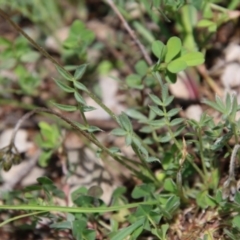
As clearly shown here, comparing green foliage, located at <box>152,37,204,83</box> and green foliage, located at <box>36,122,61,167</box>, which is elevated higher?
green foliage, located at <box>152,37,204,83</box>

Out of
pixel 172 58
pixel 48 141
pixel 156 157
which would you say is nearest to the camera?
pixel 172 58

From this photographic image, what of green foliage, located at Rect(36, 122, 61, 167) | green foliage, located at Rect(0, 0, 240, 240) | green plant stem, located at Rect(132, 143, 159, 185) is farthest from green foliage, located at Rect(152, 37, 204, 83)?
green foliage, located at Rect(36, 122, 61, 167)

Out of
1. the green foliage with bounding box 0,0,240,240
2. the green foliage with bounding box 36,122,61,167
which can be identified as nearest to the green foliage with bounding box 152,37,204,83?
the green foliage with bounding box 0,0,240,240

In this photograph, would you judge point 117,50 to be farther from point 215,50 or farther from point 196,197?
point 196,197

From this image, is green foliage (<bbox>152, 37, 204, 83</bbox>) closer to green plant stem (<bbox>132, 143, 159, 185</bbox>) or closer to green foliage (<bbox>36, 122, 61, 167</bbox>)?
green plant stem (<bbox>132, 143, 159, 185</bbox>)

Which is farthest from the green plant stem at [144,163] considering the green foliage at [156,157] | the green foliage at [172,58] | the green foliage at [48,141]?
the green foliage at [48,141]

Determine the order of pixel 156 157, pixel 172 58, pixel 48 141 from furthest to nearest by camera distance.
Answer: pixel 48 141 → pixel 156 157 → pixel 172 58

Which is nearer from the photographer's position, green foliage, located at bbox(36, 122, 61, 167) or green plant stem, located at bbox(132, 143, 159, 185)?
green plant stem, located at bbox(132, 143, 159, 185)

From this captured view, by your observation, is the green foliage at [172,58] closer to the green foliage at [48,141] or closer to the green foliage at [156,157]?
the green foliage at [156,157]

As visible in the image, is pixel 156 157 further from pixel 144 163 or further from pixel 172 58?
pixel 172 58

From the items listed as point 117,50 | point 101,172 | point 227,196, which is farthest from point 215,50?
point 227,196

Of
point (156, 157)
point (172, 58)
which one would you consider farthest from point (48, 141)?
point (172, 58)
